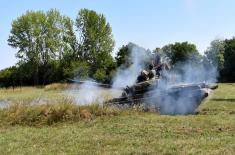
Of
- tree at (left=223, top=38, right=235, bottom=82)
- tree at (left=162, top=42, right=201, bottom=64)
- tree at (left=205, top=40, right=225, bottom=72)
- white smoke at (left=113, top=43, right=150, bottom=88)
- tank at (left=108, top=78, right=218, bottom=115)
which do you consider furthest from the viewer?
tree at (left=223, top=38, right=235, bottom=82)

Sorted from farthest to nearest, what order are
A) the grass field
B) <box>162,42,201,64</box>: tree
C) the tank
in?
<box>162,42,201,64</box>: tree
the tank
the grass field

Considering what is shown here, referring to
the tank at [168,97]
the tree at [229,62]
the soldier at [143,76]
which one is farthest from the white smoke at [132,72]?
the tree at [229,62]

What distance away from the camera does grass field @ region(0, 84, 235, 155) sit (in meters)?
9.55

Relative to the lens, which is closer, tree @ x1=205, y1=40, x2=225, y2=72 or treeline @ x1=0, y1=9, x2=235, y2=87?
tree @ x1=205, y1=40, x2=225, y2=72

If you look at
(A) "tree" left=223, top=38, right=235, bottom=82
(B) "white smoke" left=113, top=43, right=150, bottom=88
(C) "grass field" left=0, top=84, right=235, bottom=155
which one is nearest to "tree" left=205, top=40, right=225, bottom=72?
(A) "tree" left=223, top=38, right=235, bottom=82

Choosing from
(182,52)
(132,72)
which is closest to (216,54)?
(182,52)

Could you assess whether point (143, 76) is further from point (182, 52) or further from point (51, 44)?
point (51, 44)

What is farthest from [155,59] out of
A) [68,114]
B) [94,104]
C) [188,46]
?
[188,46]

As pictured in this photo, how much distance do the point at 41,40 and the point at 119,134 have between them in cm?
5516

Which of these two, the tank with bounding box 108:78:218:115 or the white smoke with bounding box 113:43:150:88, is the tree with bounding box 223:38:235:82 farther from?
the tank with bounding box 108:78:218:115

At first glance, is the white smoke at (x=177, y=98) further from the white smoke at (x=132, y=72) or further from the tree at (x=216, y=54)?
the tree at (x=216, y=54)

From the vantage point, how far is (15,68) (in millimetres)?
66562

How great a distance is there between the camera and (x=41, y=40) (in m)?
65.2

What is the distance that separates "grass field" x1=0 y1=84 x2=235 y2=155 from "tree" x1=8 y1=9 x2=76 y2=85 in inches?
1986
